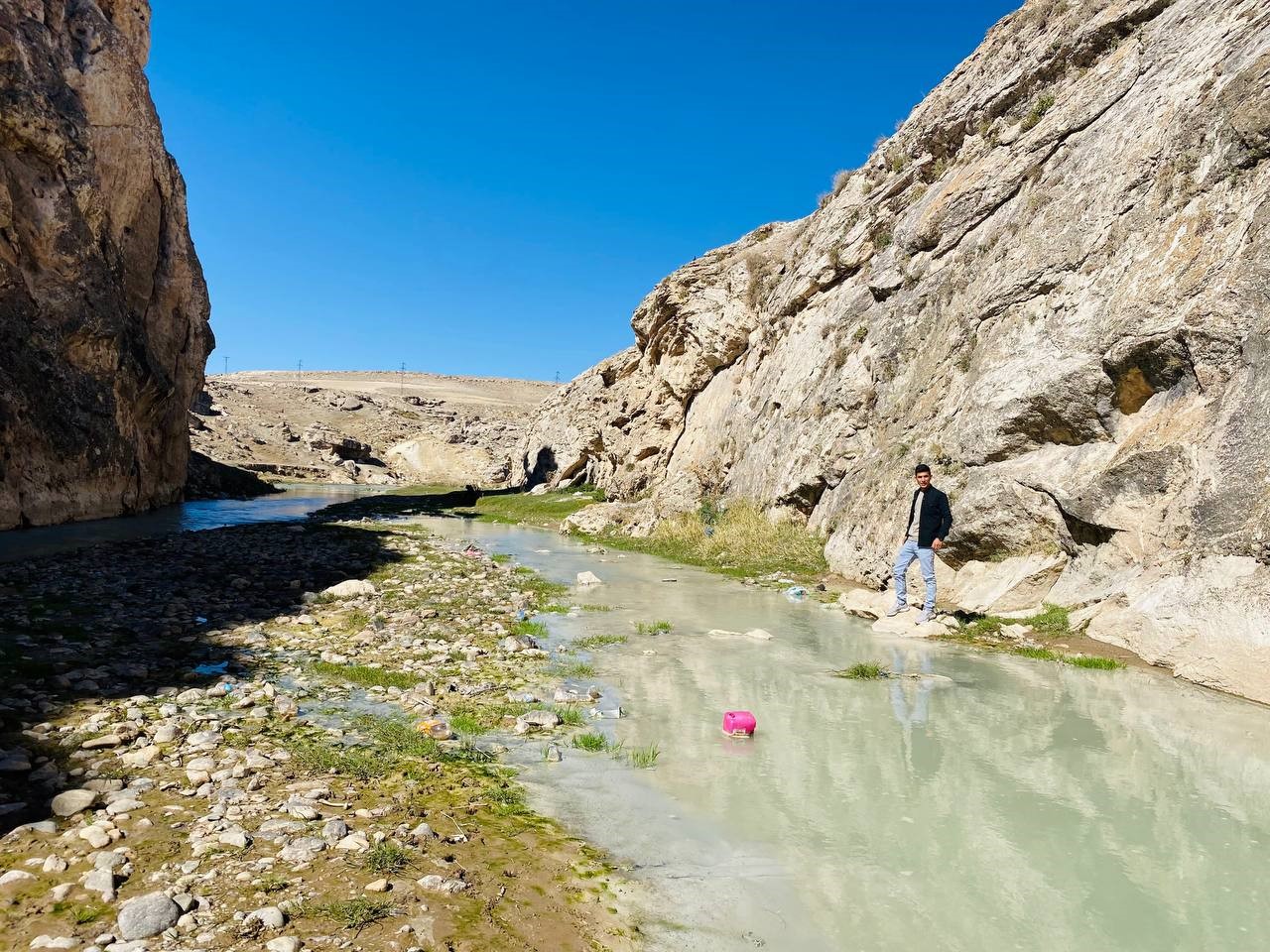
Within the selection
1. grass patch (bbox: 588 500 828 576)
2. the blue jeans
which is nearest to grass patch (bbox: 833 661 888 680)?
the blue jeans

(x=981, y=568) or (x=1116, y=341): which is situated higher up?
(x=1116, y=341)

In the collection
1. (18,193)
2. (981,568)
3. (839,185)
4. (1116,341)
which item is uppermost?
(839,185)

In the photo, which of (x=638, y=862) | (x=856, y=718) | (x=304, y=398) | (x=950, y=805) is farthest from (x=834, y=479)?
(x=304, y=398)

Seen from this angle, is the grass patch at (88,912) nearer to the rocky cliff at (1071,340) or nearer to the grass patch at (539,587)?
the rocky cliff at (1071,340)

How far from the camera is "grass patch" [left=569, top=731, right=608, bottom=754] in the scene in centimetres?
Result: 738

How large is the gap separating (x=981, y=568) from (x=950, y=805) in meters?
9.46

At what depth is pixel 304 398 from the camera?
122 m

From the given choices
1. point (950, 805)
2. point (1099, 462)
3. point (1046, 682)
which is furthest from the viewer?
point (1099, 462)

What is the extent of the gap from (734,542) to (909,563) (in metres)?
10.9

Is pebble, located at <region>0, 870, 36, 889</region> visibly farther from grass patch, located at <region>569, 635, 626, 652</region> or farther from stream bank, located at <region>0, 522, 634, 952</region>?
grass patch, located at <region>569, 635, 626, 652</region>

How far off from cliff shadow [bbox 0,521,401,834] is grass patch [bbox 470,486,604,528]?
67.4 feet

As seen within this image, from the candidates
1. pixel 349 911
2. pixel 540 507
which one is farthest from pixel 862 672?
pixel 540 507

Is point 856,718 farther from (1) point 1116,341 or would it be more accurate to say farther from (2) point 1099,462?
(1) point 1116,341

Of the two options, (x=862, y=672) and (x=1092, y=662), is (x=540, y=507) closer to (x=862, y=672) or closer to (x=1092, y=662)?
(x=862, y=672)
